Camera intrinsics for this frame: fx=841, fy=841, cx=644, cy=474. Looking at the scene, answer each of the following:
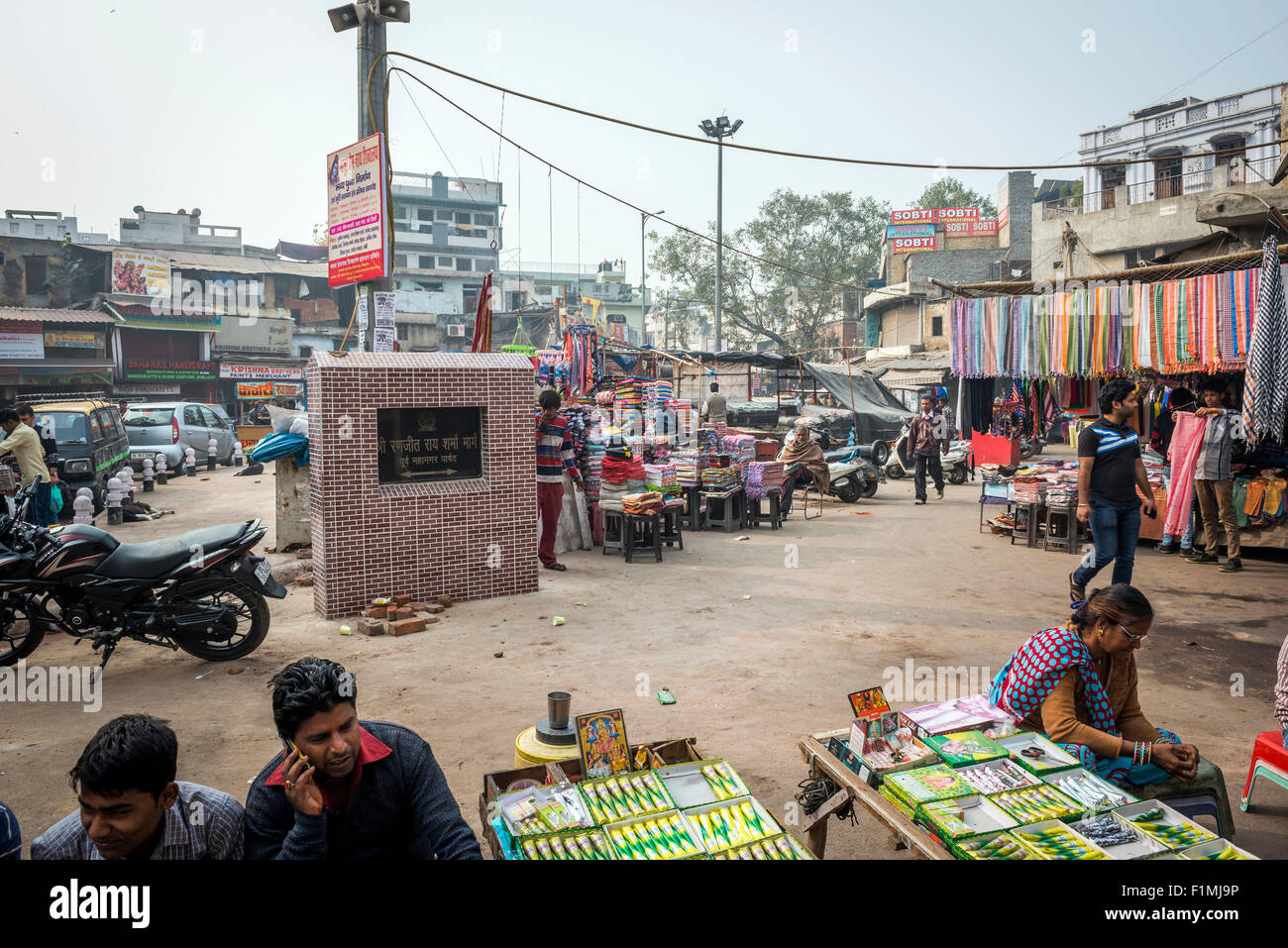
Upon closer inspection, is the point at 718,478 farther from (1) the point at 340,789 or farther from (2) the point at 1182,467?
(1) the point at 340,789

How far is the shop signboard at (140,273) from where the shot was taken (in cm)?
3438

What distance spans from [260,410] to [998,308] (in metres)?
29.9

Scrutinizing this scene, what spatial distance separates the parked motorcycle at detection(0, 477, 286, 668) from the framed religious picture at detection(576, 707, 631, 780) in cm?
438

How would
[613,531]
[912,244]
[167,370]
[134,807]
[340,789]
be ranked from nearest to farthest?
[134,807]
[340,789]
[613,531]
[167,370]
[912,244]

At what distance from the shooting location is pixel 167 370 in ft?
116

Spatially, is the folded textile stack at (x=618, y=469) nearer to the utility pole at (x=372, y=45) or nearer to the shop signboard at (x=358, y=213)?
the shop signboard at (x=358, y=213)

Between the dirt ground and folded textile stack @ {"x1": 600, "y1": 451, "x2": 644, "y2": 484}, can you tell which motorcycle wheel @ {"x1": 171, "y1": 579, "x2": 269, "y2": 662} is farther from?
folded textile stack @ {"x1": 600, "y1": 451, "x2": 644, "y2": 484}

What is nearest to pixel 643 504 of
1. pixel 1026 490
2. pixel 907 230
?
pixel 1026 490

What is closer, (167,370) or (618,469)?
(618,469)

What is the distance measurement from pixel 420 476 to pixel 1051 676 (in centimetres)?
620

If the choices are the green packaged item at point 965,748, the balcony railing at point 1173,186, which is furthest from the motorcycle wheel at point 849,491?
the balcony railing at point 1173,186

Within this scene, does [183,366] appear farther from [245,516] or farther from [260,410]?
[245,516]
